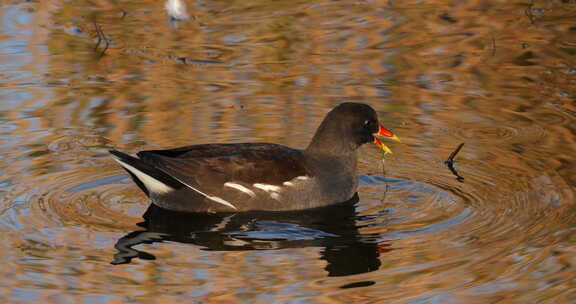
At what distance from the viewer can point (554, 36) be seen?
11781 millimetres

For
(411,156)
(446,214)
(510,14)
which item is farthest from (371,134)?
(510,14)

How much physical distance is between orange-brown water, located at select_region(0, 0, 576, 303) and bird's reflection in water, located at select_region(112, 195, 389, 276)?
3 cm

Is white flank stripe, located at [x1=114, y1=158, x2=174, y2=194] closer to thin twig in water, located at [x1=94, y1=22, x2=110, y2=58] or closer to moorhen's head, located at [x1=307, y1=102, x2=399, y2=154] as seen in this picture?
moorhen's head, located at [x1=307, y1=102, x2=399, y2=154]

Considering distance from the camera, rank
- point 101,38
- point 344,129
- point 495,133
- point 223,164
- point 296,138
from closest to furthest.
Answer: point 223,164, point 344,129, point 296,138, point 495,133, point 101,38

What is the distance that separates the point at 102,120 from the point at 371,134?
8.40 ft

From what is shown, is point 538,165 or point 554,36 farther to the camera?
point 554,36

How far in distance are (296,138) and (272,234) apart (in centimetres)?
198

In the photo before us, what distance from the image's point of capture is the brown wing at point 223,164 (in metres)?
7.84

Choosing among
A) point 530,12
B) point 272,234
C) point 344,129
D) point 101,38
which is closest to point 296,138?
point 344,129

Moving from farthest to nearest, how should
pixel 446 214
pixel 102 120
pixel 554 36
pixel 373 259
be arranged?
pixel 554 36, pixel 102 120, pixel 446 214, pixel 373 259

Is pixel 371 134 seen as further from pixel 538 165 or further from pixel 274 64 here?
pixel 274 64

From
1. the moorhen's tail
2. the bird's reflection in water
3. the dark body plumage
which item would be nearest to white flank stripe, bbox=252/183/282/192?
Result: the dark body plumage

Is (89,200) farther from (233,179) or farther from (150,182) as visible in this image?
(233,179)

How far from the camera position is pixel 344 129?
844cm
